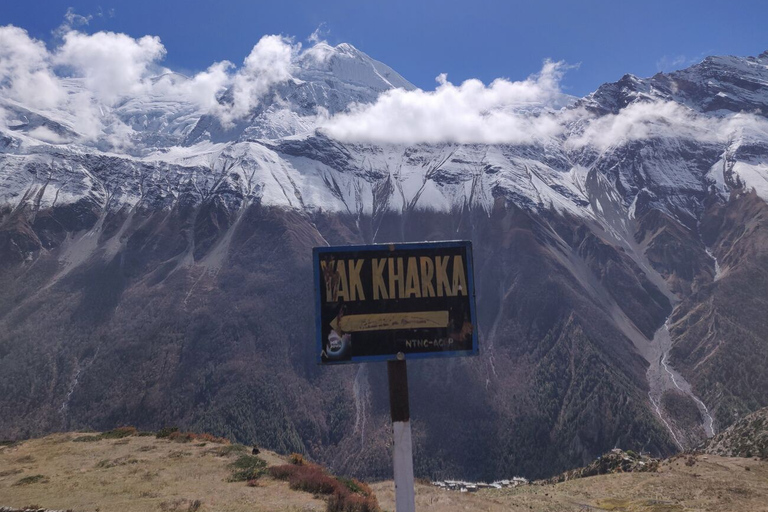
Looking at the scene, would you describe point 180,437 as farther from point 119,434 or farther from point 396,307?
point 396,307

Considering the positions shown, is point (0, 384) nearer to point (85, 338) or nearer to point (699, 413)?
point (85, 338)

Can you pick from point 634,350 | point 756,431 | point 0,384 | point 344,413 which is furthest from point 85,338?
point 756,431

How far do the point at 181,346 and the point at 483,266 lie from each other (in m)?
98.9

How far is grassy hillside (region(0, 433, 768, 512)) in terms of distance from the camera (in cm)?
2112

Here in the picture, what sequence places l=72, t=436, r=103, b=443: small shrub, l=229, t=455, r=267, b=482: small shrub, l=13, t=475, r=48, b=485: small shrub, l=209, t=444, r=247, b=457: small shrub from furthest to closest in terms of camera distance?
1. l=72, t=436, r=103, b=443: small shrub
2. l=209, t=444, r=247, b=457: small shrub
3. l=229, t=455, r=267, b=482: small shrub
4. l=13, t=475, r=48, b=485: small shrub

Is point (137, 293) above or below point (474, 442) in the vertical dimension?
above

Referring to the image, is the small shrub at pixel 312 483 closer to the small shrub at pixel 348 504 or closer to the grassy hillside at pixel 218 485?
the grassy hillside at pixel 218 485

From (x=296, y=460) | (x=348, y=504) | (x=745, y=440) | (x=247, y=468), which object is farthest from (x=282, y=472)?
(x=745, y=440)

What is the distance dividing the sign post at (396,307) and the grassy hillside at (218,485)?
22.9 feet

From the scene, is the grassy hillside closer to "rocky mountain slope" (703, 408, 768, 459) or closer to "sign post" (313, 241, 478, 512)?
"rocky mountain slope" (703, 408, 768, 459)

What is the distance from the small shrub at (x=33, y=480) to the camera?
23980 millimetres

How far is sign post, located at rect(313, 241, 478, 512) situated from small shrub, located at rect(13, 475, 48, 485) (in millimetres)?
15673

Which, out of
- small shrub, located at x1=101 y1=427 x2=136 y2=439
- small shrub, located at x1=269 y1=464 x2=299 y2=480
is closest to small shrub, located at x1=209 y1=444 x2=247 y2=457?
small shrub, located at x1=269 y1=464 x2=299 y2=480

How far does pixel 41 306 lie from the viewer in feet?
573
